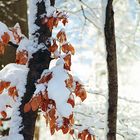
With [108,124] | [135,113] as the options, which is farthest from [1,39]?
[135,113]

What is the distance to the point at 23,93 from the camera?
3201 mm

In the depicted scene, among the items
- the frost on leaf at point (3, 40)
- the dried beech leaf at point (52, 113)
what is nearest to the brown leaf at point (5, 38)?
the frost on leaf at point (3, 40)

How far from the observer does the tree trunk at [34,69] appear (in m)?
Answer: 3.17

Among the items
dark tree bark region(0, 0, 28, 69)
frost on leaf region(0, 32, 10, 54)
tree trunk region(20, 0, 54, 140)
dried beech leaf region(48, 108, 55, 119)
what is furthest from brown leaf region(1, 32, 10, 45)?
dark tree bark region(0, 0, 28, 69)

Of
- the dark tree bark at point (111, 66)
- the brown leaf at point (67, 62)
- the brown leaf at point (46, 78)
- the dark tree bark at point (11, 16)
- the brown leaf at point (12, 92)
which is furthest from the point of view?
the dark tree bark at point (11, 16)

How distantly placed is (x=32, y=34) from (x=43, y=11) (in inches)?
7.3

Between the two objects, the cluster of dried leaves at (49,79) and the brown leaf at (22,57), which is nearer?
the cluster of dried leaves at (49,79)

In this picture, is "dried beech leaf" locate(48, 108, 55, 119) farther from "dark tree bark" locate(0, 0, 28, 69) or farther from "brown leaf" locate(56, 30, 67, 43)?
"dark tree bark" locate(0, 0, 28, 69)

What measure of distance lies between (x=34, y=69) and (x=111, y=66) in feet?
1.85

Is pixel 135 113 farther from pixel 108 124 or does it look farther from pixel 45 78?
pixel 45 78

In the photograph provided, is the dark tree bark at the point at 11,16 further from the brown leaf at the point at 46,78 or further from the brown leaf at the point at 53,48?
the brown leaf at the point at 46,78

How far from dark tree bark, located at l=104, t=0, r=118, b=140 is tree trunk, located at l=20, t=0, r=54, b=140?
43 centimetres

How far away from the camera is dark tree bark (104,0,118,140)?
3.28m

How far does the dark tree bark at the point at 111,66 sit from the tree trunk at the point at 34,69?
43 centimetres
